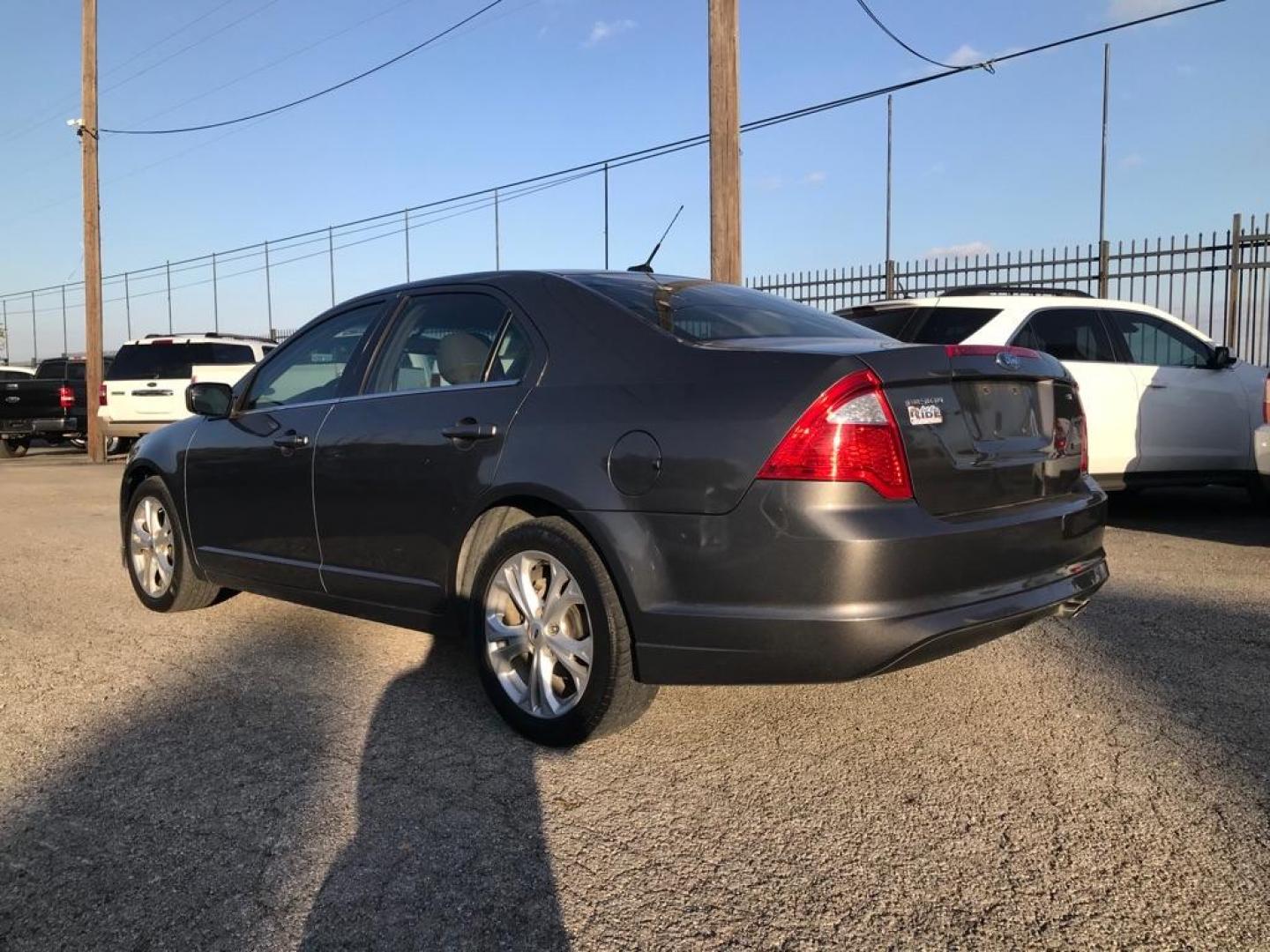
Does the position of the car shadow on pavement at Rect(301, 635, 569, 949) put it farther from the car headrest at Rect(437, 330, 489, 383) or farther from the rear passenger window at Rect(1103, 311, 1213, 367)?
the rear passenger window at Rect(1103, 311, 1213, 367)

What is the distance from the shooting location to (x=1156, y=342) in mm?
7656

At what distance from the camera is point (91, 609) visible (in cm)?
543

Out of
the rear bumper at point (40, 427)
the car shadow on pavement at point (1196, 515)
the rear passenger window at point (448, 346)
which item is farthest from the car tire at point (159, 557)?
the rear bumper at point (40, 427)

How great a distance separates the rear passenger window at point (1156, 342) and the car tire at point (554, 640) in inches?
232

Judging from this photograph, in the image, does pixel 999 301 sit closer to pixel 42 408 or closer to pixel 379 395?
pixel 379 395

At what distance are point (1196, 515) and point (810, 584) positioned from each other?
272 inches

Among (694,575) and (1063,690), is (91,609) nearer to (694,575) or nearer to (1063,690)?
(694,575)

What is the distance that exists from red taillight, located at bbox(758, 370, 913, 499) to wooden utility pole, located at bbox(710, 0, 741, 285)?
7.35 meters

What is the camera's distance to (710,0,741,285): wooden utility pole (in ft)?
32.7

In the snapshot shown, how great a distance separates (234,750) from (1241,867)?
9.54 feet

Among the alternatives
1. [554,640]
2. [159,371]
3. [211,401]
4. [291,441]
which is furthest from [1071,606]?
[159,371]

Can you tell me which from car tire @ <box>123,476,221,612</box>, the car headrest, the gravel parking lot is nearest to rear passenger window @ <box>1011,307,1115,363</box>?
the gravel parking lot

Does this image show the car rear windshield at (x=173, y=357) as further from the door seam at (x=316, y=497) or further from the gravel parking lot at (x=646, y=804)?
the door seam at (x=316, y=497)

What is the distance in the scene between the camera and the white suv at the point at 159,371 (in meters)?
14.3
